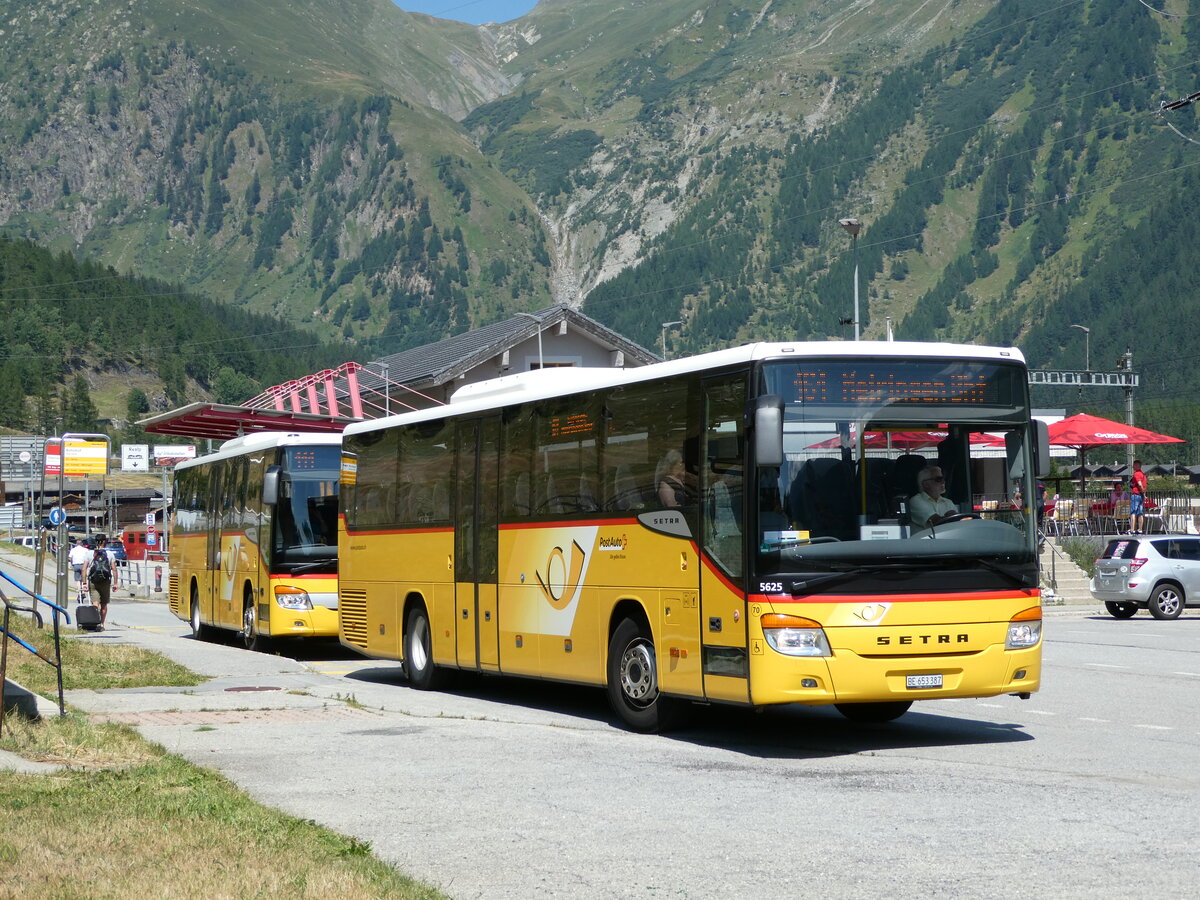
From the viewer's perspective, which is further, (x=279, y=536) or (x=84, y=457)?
(x=84, y=457)

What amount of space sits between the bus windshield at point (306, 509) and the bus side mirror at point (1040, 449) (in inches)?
494

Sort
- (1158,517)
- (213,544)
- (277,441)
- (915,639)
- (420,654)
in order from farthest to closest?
(1158,517)
(213,544)
(277,441)
(420,654)
(915,639)

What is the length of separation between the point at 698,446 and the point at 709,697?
1904 millimetres

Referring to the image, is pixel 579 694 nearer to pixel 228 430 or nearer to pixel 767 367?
pixel 767 367

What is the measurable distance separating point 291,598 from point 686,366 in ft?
38.7

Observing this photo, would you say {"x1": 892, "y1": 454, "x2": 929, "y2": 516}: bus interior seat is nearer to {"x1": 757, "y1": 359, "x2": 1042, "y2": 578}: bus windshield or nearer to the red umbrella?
{"x1": 757, "y1": 359, "x2": 1042, "y2": 578}: bus windshield

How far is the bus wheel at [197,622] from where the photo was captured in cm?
2848

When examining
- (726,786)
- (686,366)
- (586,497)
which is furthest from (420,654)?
(726,786)

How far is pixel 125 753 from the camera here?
1125 centimetres

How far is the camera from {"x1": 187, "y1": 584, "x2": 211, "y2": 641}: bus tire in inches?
1121

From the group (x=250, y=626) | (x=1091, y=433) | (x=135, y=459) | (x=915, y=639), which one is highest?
(x=135, y=459)

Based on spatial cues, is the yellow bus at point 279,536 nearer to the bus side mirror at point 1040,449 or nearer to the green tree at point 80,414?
the bus side mirror at point 1040,449

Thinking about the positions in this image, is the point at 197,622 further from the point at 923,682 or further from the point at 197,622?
the point at 923,682

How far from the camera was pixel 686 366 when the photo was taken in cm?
1259
